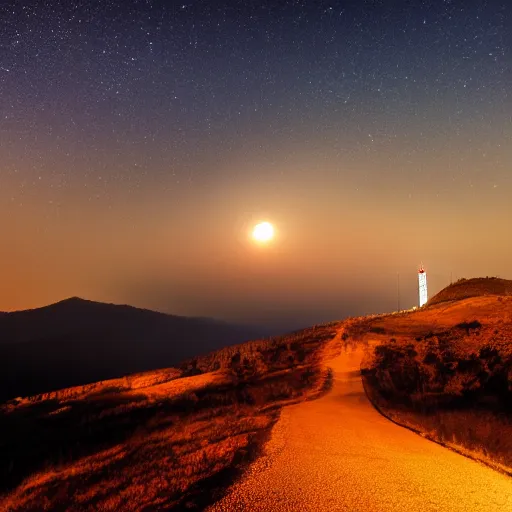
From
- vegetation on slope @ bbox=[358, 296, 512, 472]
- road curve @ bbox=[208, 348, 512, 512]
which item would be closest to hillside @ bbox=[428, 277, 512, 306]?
vegetation on slope @ bbox=[358, 296, 512, 472]

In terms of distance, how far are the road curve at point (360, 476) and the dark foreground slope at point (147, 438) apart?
25.6 inches

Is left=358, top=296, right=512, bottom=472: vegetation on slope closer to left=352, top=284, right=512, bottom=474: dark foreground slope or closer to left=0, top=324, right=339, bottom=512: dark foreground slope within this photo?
left=352, top=284, right=512, bottom=474: dark foreground slope

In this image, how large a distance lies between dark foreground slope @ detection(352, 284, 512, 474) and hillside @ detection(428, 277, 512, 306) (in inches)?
751

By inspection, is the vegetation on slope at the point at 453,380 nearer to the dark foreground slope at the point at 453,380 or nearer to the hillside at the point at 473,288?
the dark foreground slope at the point at 453,380

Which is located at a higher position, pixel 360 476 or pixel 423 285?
pixel 423 285

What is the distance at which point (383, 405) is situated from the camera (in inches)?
511

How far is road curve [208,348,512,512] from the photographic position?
20.4 feet

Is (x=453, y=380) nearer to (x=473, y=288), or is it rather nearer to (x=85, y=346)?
(x=473, y=288)

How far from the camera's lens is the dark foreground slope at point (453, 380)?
10.3 m

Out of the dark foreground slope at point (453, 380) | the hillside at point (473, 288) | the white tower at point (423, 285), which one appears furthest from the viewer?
the white tower at point (423, 285)

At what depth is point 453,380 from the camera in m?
15.5

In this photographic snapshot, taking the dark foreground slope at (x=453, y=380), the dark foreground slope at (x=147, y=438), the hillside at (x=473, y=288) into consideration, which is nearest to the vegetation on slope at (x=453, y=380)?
the dark foreground slope at (x=453, y=380)

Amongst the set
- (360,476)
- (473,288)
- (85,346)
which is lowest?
(85,346)

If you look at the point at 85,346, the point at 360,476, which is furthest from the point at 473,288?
the point at 85,346
